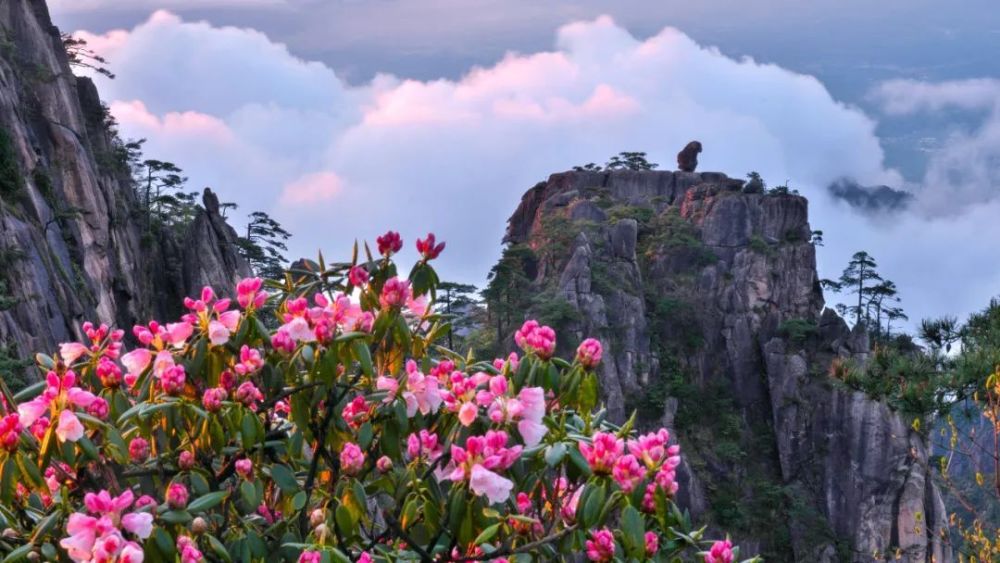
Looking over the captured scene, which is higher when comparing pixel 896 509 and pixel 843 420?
pixel 843 420

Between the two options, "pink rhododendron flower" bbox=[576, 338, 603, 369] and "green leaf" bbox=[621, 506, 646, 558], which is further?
"pink rhododendron flower" bbox=[576, 338, 603, 369]

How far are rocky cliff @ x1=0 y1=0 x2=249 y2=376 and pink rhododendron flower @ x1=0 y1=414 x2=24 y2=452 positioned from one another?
1511 cm

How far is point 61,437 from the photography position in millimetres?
3281

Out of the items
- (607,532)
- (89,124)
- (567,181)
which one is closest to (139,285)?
(89,124)

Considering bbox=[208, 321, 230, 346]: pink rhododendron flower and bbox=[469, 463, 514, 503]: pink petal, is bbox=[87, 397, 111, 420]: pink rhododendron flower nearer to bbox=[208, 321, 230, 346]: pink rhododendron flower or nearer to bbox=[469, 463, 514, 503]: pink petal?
bbox=[208, 321, 230, 346]: pink rhododendron flower

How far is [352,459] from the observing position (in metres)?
3.56

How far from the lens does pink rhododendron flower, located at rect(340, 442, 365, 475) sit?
140 inches

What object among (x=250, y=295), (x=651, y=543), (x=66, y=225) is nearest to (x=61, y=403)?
(x=250, y=295)

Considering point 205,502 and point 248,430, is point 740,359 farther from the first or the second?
point 205,502

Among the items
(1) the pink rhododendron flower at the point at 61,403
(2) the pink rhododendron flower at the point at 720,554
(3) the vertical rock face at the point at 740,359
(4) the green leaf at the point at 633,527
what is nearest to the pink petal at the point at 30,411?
(1) the pink rhododendron flower at the point at 61,403

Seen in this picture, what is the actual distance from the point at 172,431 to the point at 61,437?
1.48 feet

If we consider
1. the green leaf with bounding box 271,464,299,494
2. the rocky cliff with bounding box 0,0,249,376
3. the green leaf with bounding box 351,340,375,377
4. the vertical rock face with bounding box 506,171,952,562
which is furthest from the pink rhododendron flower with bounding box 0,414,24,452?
the vertical rock face with bounding box 506,171,952,562

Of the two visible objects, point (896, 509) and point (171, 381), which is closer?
point (171, 381)

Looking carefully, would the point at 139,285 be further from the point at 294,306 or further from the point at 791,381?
the point at 294,306
